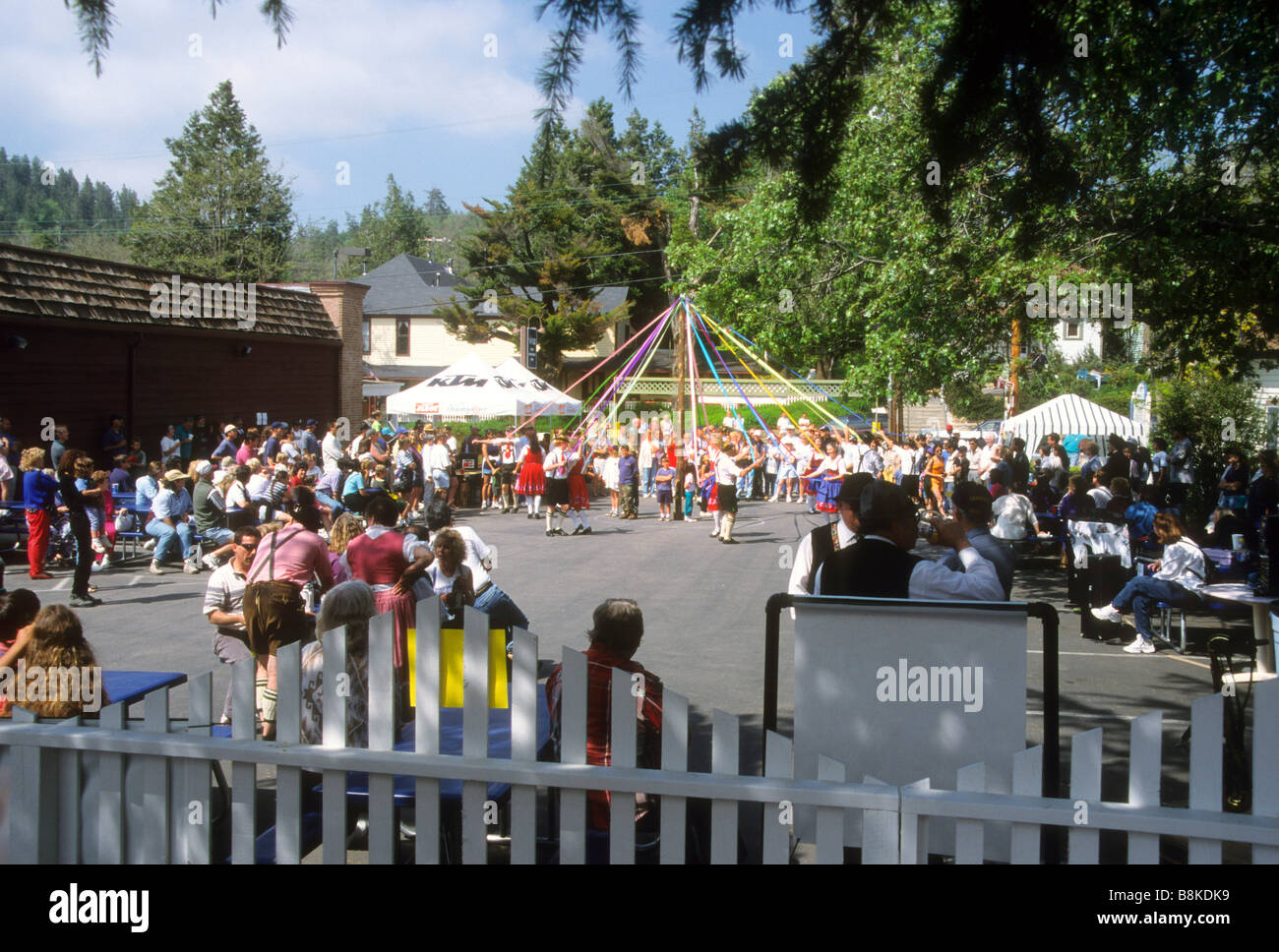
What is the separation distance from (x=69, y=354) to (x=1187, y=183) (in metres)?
18.1

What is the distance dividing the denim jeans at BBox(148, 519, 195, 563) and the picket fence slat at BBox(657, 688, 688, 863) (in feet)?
42.6

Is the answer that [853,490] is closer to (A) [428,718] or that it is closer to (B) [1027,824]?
(B) [1027,824]

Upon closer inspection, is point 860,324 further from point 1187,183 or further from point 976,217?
point 1187,183

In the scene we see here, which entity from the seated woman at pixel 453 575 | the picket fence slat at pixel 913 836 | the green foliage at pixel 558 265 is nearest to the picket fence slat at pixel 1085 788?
the picket fence slat at pixel 913 836

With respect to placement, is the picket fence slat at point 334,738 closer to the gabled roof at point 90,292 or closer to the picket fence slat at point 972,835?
the picket fence slat at point 972,835

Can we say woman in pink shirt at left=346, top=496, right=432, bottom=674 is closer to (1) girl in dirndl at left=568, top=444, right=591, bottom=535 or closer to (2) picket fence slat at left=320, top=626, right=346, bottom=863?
(2) picket fence slat at left=320, top=626, right=346, bottom=863

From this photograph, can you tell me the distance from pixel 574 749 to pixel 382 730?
2.18 ft

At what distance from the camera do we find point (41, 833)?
11.5ft

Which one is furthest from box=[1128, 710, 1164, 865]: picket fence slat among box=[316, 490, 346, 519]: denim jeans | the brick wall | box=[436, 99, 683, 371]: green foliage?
box=[436, 99, 683, 371]: green foliage

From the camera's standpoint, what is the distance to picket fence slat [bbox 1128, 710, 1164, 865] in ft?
9.48

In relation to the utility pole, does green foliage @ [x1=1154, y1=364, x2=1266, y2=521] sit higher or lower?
lower

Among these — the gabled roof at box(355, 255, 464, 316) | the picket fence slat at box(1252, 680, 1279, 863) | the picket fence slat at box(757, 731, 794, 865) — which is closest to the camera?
the picket fence slat at box(1252, 680, 1279, 863)

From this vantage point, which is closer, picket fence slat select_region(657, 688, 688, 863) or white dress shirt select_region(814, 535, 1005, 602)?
picket fence slat select_region(657, 688, 688, 863)

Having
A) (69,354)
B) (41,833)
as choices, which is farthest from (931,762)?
(69,354)
